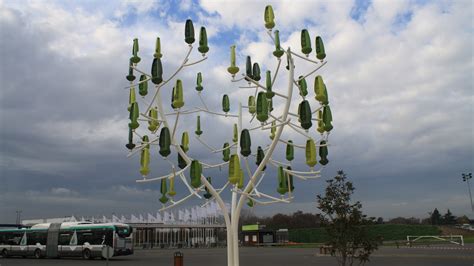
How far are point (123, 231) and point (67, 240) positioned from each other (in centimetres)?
469

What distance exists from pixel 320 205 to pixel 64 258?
25.8m

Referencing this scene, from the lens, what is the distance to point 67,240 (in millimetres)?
30641

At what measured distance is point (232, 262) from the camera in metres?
11.0

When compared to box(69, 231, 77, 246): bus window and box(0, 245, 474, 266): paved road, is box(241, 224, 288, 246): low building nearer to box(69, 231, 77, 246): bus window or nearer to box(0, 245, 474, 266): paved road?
box(0, 245, 474, 266): paved road

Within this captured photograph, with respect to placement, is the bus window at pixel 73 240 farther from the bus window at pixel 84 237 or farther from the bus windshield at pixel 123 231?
the bus windshield at pixel 123 231

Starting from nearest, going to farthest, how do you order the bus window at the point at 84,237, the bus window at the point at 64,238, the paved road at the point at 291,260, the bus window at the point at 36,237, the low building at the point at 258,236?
the paved road at the point at 291,260
the bus window at the point at 84,237
the bus window at the point at 64,238
the bus window at the point at 36,237
the low building at the point at 258,236

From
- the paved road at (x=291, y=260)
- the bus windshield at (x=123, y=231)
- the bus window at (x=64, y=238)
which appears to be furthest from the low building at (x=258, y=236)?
the bus window at (x=64, y=238)

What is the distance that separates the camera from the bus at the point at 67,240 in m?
28.7

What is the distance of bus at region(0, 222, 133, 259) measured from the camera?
28.7 meters

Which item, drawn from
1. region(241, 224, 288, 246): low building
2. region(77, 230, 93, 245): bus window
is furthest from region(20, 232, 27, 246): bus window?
region(241, 224, 288, 246): low building

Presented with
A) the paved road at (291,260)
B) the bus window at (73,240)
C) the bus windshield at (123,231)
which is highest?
the bus windshield at (123,231)

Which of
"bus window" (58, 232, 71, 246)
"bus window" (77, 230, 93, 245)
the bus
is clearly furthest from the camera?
"bus window" (58, 232, 71, 246)

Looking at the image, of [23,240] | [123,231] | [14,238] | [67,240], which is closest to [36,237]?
[23,240]

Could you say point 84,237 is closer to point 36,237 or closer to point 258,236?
point 36,237
